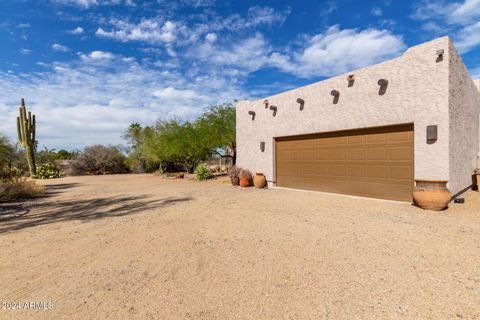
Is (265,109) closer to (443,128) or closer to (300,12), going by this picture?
(300,12)

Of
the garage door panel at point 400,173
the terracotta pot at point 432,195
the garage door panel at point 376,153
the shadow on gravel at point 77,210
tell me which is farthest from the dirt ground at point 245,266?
the garage door panel at point 376,153

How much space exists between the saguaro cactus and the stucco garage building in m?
20.0

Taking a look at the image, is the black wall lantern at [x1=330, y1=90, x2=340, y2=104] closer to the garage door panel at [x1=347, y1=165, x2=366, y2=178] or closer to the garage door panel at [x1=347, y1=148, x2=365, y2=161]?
the garage door panel at [x1=347, y1=148, x2=365, y2=161]

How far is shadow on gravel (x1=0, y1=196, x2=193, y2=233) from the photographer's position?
20.4ft

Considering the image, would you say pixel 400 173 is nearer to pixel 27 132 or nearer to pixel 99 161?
pixel 27 132

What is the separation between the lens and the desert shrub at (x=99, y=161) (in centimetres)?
2650

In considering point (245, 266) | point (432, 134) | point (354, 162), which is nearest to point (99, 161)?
point (354, 162)

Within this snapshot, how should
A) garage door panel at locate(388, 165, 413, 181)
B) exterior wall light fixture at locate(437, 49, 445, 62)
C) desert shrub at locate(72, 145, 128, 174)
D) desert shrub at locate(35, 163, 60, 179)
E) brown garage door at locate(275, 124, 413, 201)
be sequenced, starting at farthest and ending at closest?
desert shrub at locate(72, 145, 128, 174), desert shrub at locate(35, 163, 60, 179), brown garage door at locate(275, 124, 413, 201), garage door panel at locate(388, 165, 413, 181), exterior wall light fixture at locate(437, 49, 445, 62)

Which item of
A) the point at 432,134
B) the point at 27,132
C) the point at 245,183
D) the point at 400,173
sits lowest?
the point at 245,183

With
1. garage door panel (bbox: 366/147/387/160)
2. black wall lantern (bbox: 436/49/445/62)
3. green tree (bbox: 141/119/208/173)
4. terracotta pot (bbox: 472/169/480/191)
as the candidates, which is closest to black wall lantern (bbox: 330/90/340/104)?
garage door panel (bbox: 366/147/387/160)

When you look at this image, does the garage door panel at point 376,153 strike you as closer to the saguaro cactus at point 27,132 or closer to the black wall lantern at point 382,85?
the black wall lantern at point 382,85

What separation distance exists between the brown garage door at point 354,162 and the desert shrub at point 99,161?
22805 millimetres

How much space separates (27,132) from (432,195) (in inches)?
1021

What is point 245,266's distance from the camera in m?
3.47
